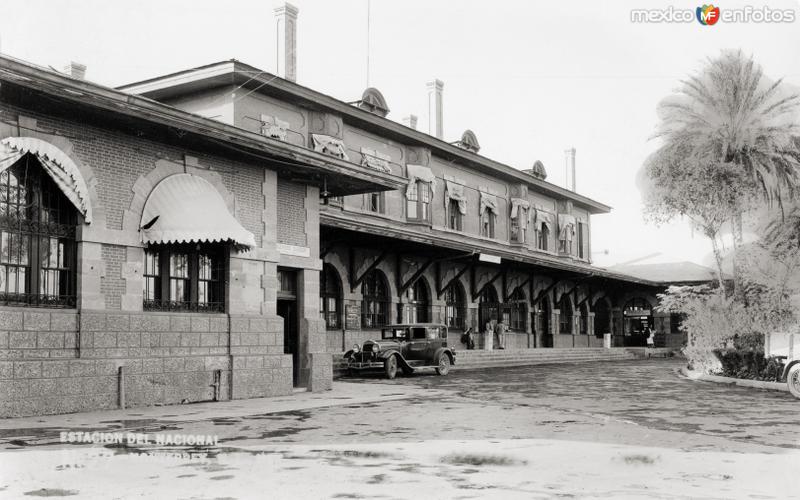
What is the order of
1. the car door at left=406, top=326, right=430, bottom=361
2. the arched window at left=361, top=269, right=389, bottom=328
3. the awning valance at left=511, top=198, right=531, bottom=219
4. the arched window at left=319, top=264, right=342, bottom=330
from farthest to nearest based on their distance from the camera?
1. the awning valance at left=511, top=198, right=531, bottom=219
2. the arched window at left=361, top=269, right=389, bottom=328
3. the arched window at left=319, top=264, right=342, bottom=330
4. the car door at left=406, top=326, right=430, bottom=361

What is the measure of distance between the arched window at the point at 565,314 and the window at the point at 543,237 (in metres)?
2.64

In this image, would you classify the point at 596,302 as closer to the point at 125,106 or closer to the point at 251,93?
the point at 251,93

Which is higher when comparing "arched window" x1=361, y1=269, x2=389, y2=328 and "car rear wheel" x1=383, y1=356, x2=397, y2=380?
"arched window" x1=361, y1=269, x2=389, y2=328

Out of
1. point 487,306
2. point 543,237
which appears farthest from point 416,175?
point 543,237

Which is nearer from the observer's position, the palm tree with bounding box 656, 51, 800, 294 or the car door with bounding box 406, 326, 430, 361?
the palm tree with bounding box 656, 51, 800, 294

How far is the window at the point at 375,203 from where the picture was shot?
90.6 feet

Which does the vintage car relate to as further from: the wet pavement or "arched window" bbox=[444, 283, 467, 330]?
"arched window" bbox=[444, 283, 467, 330]

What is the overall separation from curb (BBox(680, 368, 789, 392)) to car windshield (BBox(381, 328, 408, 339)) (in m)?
7.81

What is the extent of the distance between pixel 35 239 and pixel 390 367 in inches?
448

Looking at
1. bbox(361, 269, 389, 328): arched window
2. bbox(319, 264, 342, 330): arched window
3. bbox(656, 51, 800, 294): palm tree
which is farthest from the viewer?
bbox(361, 269, 389, 328): arched window

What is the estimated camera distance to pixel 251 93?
2280 cm

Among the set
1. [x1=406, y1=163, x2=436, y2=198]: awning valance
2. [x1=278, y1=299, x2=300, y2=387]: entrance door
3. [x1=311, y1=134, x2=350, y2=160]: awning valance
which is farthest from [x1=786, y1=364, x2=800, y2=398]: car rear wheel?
[x1=406, y1=163, x2=436, y2=198]: awning valance

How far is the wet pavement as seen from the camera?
252 inches

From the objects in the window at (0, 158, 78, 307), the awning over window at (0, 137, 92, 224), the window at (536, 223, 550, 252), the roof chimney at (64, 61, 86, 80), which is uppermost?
the roof chimney at (64, 61, 86, 80)
